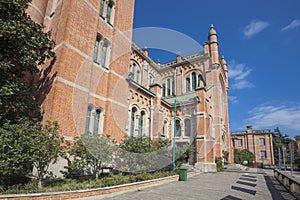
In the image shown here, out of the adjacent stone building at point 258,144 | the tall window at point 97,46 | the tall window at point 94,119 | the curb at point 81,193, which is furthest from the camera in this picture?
the adjacent stone building at point 258,144

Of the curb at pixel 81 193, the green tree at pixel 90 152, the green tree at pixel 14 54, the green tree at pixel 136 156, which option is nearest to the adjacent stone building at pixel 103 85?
the green tree at pixel 14 54

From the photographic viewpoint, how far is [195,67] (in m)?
30.5

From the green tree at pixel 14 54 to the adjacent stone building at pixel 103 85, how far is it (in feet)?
5.87

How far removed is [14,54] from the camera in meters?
8.62

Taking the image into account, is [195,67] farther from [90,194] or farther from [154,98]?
[90,194]

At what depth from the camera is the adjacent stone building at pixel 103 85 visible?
37.4ft

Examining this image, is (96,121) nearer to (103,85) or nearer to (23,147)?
(103,85)

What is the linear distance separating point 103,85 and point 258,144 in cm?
4722

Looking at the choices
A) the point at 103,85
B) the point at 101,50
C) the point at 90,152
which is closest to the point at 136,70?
the point at 101,50

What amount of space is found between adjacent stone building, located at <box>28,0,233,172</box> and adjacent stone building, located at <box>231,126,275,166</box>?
2710 centimetres

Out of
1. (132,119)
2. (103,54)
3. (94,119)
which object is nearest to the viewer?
(94,119)

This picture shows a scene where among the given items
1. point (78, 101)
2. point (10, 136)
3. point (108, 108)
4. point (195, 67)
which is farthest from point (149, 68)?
point (10, 136)

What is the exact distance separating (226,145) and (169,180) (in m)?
23.0

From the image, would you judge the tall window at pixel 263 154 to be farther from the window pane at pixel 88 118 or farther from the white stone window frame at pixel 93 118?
the window pane at pixel 88 118
